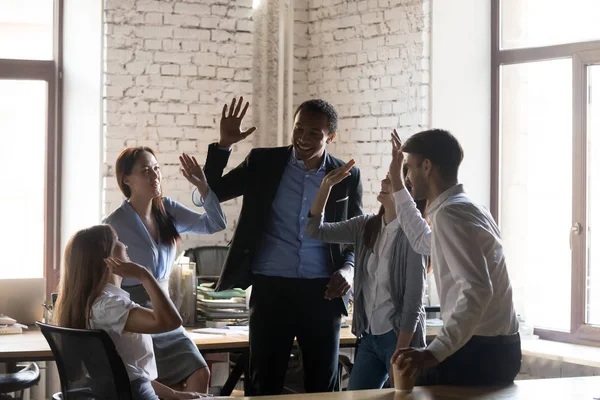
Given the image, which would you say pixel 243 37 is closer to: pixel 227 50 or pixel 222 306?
pixel 227 50

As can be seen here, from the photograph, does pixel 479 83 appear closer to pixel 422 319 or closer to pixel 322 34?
pixel 322 34

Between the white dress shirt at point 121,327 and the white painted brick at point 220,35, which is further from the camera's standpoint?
the white painted brick at point 220,35

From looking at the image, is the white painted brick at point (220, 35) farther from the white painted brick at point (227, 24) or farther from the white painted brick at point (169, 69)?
the white painted brick at point (169, 69)

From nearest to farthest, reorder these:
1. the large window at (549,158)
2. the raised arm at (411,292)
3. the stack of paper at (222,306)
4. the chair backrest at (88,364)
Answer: the chair backrest at (88,364) < the raised arm at (411,292) < the stack of paper at (222,306) < the large window at (549,158)

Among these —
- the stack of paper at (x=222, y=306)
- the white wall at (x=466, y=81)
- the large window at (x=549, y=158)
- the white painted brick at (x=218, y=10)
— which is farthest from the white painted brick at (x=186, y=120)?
the large window at (x=549, y=158)

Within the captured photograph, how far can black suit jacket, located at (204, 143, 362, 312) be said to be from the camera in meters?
3.63

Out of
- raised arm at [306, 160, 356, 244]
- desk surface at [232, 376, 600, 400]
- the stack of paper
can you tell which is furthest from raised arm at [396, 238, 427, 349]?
the stack of paper

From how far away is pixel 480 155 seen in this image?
18.6ft

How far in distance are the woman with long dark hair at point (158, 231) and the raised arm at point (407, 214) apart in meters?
0.92

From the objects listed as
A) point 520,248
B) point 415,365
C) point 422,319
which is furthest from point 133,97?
point 415,365

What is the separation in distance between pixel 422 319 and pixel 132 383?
107 centimetres

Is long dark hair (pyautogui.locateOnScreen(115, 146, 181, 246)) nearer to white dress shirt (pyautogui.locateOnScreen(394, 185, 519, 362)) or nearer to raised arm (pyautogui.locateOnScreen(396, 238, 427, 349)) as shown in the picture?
raised arm (pyautogui.locateOnScreen(396, 238, 427, 349))

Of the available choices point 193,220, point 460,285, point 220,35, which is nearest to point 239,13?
point 220,35

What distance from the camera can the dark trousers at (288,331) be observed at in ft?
11.8
